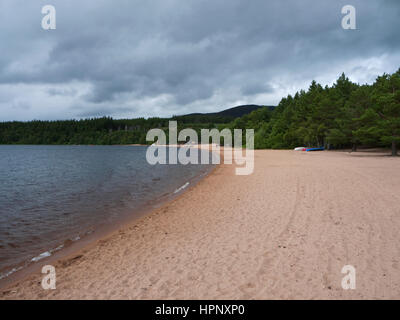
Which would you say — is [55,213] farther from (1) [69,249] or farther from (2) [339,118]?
(2) [339,118]

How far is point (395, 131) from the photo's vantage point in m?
29.9

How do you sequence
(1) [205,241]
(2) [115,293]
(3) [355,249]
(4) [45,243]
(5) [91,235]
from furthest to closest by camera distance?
1. (5) [91,235]
2. (4) [45,243]
3. (1) [205,241]
4. (3) [355,249]
5. (2) [115,293]

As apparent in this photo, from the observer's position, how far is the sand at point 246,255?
4.31 meters

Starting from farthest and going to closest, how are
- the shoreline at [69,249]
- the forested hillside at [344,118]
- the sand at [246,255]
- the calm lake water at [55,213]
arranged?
the forested hillside at [344,118], the calm lake water at [55,213], the shoreline at [69,249], the sand at [246,255]

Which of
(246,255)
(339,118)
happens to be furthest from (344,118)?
(246,255)

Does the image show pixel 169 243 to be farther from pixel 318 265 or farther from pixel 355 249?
pixel 355 249

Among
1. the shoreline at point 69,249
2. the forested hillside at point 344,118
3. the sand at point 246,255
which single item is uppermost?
the forested hillside at point 344,118

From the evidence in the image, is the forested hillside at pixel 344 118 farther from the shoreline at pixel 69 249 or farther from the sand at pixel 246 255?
the shoreline at pixel 69 249

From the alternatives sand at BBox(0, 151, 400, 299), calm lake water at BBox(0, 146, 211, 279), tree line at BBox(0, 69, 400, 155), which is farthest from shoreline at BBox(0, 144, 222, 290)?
tree line at BBox(0, 69, 400, 155)

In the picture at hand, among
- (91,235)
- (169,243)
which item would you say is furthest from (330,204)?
(91,235)

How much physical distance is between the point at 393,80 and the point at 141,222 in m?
34.9

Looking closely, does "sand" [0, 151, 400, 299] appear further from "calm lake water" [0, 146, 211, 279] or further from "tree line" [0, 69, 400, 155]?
"tree line" [0, 69, 400, 155]

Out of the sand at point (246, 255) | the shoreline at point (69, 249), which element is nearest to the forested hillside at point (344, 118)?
the sand at point (246, 255)

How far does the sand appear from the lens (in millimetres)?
4312
